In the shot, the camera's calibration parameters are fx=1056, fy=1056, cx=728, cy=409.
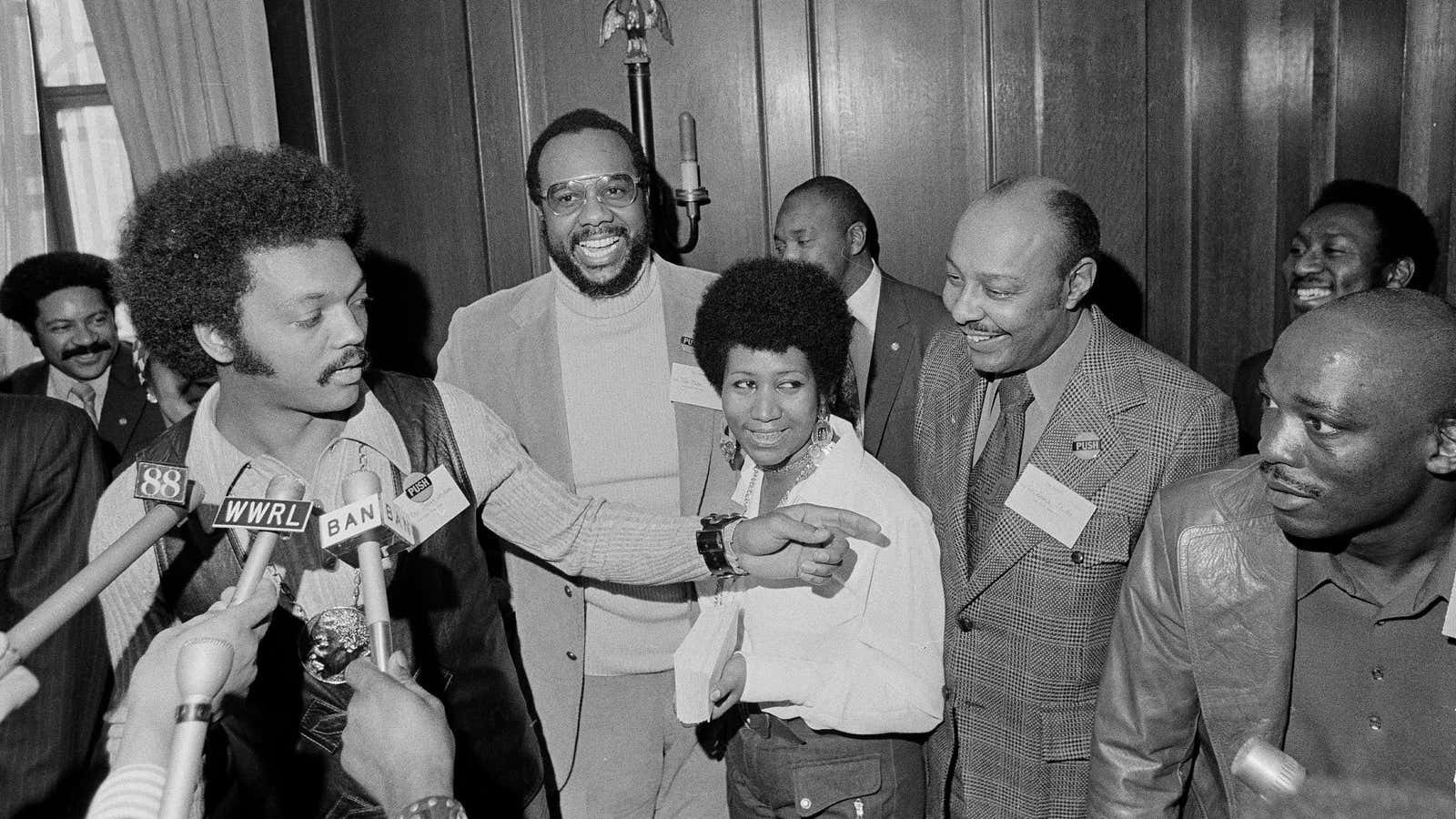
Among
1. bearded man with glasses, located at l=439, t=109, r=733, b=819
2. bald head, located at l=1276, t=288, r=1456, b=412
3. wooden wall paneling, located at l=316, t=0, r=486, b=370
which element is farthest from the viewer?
wooden wall paneling, located at l=316, t=0, r=486, b=370

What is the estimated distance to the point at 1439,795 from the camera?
4.81ft

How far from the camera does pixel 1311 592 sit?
172cm

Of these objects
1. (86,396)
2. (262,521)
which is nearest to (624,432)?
(262,521)

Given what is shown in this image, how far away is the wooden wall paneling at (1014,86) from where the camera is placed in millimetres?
3734

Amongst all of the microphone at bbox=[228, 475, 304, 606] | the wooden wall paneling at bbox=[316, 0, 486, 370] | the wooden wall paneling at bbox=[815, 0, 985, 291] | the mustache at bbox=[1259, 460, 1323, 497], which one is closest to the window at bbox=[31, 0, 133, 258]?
the wooden wall paneling at bbox=[316, 0, 486, 370]

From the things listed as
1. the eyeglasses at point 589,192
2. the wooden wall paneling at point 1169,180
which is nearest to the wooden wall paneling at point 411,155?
the eyeglasses at point 589,192

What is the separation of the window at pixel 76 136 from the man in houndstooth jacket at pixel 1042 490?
3.71 meters

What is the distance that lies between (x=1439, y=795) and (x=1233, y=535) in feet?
1.51

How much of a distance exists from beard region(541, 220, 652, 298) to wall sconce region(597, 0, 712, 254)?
0.94m

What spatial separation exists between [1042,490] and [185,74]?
3551 millimetres

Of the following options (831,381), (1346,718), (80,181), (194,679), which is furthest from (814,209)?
(80,181)

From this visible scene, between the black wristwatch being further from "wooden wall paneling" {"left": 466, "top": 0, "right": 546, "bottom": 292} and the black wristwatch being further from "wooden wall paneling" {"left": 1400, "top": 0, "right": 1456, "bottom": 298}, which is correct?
"wooden wall paneling" {"left": 1400, "top": 0, "right": 1456, "bottom": 298}

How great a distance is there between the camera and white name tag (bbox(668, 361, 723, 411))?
109 inches

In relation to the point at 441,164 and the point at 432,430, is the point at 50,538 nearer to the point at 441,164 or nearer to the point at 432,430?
the point at 432,430
